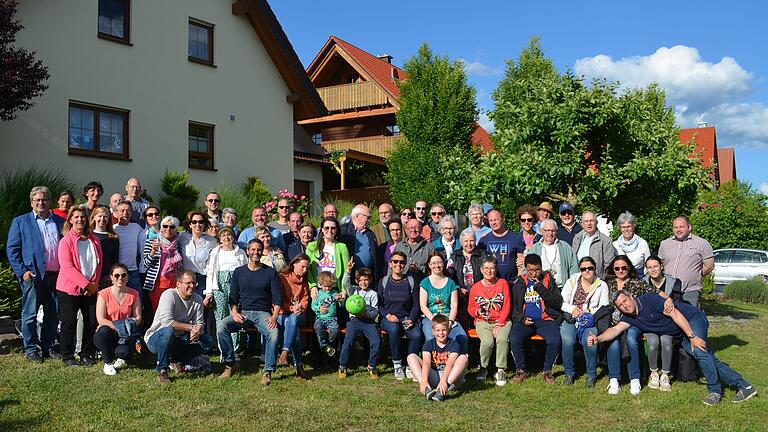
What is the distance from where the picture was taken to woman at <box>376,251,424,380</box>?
24.4 feet

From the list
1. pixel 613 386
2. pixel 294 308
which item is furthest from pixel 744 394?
pixel 294 308

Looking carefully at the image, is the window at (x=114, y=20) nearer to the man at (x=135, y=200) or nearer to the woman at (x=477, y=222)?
the man at (x=135, y=200)

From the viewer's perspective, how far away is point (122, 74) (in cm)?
1490

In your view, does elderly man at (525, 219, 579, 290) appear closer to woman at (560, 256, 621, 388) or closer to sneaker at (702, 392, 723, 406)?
woman at (560, 256, 621, 388)

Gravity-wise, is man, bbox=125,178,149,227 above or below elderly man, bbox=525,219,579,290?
above

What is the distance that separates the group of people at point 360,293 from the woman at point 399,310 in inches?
0.6

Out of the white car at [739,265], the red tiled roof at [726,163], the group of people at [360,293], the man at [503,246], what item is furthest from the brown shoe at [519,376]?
the red tiled roof at [726,163]

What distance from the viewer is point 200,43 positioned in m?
16.9

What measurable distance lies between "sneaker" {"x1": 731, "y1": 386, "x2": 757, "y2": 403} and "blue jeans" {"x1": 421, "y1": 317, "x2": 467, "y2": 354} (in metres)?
2.51

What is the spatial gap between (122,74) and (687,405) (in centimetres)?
1291

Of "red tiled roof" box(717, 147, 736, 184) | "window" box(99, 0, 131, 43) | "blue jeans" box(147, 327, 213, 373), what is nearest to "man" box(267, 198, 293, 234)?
"blue jeans" box(147, 327, 213, 373)

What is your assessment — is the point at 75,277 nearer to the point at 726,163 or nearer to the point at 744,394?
the point at 744,394

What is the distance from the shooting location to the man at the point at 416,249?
310 inches

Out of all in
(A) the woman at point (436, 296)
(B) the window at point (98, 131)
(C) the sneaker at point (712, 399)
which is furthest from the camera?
(B) the window at point (98, 131)
